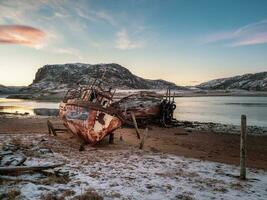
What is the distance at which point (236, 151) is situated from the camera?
62.6 feet

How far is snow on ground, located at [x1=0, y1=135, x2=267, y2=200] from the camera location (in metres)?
9.12

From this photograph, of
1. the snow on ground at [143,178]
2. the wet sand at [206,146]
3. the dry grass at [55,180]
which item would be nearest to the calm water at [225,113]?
the wet sand at [206,146]

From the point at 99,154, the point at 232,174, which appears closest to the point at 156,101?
the point at 99,154

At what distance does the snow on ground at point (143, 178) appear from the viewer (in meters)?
9.12

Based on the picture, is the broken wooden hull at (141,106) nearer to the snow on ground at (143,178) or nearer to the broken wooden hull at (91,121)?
the broken wooden hull at (91,121)

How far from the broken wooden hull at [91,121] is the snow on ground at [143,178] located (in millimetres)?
2201

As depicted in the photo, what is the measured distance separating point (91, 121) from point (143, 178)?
6.89 m

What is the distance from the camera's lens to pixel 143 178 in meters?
10.8

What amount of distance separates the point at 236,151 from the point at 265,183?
8416 mm

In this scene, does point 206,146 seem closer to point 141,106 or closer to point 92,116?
point 92,116

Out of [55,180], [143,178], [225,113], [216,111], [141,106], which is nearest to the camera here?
[55,180]

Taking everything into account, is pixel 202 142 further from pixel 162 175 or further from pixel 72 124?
pixel 162 175

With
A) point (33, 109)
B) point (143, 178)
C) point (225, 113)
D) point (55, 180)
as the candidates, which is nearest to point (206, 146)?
point (143, 178)

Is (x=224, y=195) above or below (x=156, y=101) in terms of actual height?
below
